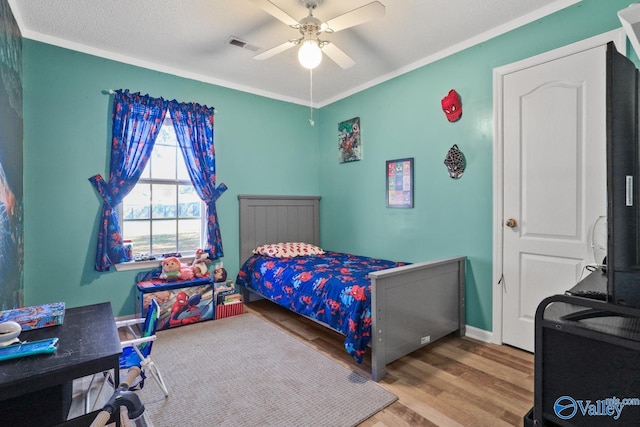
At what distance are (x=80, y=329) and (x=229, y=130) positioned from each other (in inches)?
114

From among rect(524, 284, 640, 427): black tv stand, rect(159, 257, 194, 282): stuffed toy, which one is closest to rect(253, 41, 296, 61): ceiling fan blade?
rect(159, 257, 194, 282): stuffed toy

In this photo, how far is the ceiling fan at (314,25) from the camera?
6.59ft

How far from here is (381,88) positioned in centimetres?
376

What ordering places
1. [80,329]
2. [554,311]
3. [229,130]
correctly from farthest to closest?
[229,130] → [80,329] → [554,311]

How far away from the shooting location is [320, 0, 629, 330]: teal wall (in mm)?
2553

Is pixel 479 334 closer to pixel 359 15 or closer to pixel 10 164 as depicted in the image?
pixel 359 15

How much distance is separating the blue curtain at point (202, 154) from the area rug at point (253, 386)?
120 cm

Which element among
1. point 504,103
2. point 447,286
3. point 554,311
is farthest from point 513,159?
point 554,311

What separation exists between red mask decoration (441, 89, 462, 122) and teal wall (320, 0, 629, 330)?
0.16 ft

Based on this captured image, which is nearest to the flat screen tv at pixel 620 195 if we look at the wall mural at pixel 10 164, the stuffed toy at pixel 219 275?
the wall mural at pixel 10 164

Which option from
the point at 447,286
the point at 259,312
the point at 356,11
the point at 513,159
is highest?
the point at 356,11

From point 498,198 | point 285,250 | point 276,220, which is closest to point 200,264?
point 285,250

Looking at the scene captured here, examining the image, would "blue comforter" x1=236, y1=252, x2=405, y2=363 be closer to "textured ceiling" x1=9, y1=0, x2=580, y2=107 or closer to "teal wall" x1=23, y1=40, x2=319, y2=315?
"teal wall" x1=23, y1=40, x2=319, y2=315

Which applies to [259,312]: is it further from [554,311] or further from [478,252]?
[554,311]
